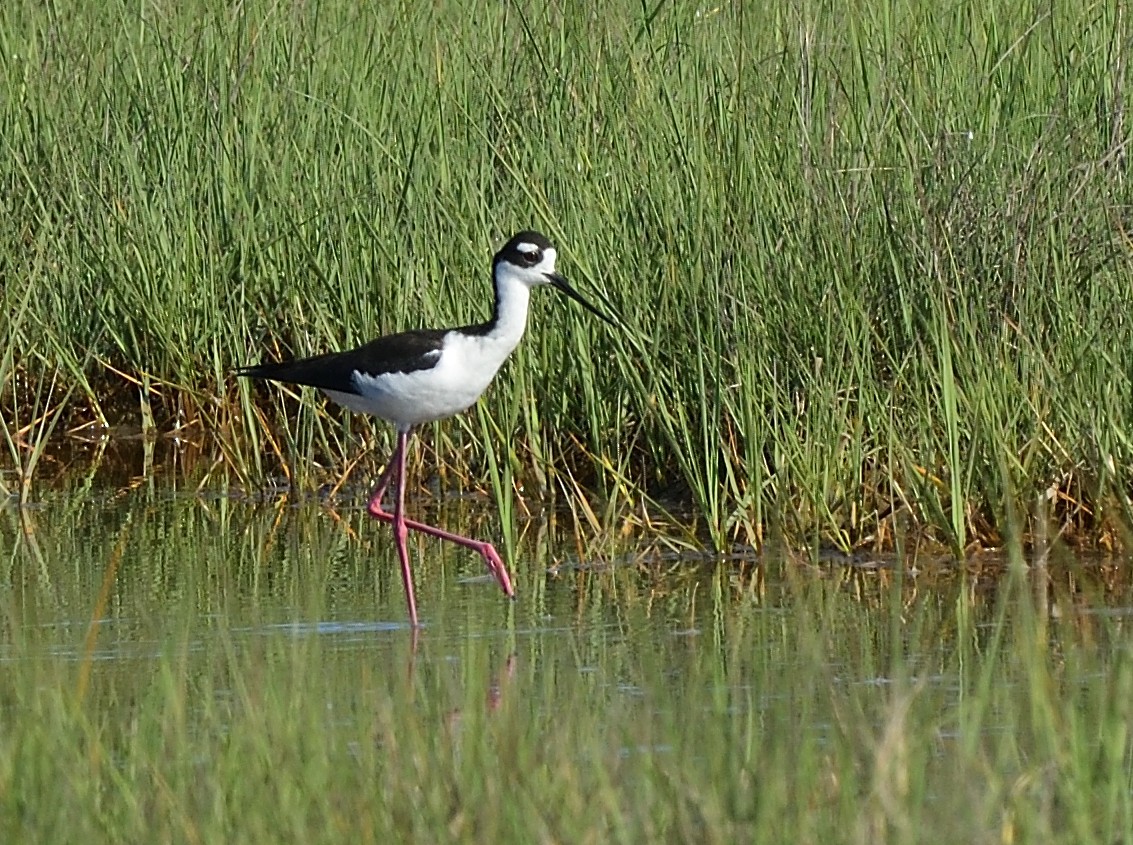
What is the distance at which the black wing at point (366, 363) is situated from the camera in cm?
617

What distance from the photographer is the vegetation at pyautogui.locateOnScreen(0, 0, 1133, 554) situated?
584 cm

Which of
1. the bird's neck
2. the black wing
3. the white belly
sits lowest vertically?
the white belly

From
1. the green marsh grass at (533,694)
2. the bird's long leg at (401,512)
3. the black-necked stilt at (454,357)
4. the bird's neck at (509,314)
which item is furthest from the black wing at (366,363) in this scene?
the green marsh grass at (533,694)

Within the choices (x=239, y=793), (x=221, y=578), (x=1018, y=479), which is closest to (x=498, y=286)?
A: (x=221, y=578)

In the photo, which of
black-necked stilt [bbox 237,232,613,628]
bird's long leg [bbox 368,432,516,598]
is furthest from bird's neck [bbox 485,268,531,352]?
bird's long leg [bbox 368,432,516,598]

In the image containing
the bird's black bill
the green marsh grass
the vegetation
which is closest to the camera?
the green marsh grass

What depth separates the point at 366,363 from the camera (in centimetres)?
631

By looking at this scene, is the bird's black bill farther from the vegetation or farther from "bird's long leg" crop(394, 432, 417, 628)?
"bird's long leg" crop(394, 432, 417, 628)

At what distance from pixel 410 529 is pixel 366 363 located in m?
0.96

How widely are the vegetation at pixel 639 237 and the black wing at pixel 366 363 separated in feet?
1.20

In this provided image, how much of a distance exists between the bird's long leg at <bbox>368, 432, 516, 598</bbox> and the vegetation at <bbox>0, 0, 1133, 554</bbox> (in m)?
0.28

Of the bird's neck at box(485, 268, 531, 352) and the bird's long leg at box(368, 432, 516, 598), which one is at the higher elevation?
the bird's neck at box(485, 268, 531, 352)

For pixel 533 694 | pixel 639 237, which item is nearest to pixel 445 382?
pixel 639 237

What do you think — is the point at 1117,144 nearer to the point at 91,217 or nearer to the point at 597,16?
the point at 597,16
